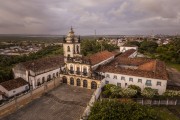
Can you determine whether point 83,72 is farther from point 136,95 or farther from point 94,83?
point 136,95

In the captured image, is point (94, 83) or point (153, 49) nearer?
point (94, 83)

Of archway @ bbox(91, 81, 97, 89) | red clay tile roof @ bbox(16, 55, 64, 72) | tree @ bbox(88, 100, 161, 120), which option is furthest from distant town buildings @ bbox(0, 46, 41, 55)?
tree @ bbox(88, 100, 161, 120)

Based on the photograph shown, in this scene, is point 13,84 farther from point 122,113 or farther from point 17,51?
point 17,51

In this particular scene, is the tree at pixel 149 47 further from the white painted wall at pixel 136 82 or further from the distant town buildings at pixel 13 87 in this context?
the distant town buildings at pixel 13 87

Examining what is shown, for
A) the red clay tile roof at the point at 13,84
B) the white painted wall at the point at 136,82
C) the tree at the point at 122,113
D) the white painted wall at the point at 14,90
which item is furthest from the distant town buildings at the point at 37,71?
the tree at the point at 122,113

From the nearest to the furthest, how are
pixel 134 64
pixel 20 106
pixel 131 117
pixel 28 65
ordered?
pixel 131 117, pixel 20 106, pixel 28 65, pixel 134 64

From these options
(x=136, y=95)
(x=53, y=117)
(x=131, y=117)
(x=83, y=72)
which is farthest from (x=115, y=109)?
(x=83, y=72)
